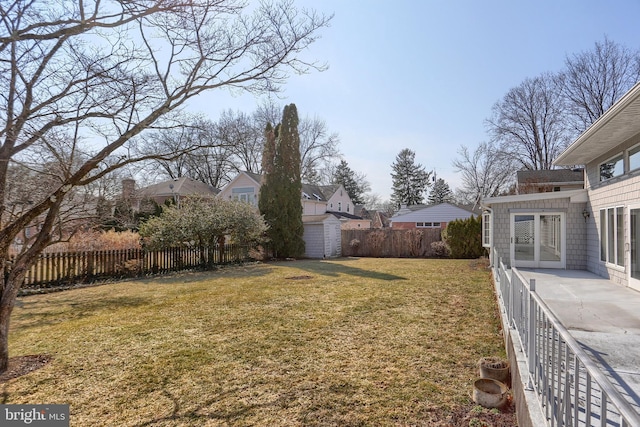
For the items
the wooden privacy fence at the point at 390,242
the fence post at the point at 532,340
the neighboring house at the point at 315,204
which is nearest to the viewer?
the fence post at the point at 532,340

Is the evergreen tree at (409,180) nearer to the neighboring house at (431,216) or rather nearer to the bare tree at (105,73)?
the neighboring house at (431,216)

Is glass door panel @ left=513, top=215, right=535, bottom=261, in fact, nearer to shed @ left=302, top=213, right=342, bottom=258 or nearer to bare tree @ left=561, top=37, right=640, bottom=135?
→ shed @ left=302, top=213, right=342, bottom=258

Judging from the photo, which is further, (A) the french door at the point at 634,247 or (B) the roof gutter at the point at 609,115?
(A) the french door at the point at 634,247

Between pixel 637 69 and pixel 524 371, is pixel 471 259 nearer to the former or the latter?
pixel 524 371

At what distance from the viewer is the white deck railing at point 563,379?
1.25 meters

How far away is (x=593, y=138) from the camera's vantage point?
770cm

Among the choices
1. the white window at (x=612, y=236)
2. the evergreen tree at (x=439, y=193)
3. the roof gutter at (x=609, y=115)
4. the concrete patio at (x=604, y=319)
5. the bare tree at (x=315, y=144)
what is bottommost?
the concrete patio at (x=604, y=319)

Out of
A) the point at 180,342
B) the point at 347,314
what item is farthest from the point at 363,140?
the point at 180,342

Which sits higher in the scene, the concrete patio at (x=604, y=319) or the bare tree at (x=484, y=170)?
the bare tree at (x=484, y=170)

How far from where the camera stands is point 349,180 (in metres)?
46.3

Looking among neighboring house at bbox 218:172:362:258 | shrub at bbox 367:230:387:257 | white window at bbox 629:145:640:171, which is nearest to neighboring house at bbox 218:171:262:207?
neighboring house at bbox 218:172:362:258

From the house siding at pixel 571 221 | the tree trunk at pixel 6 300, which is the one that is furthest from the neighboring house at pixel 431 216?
the tree trunk at pixel 6 300

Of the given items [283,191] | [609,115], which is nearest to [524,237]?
[609,115]

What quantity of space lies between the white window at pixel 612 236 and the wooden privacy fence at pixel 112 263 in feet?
41.3
